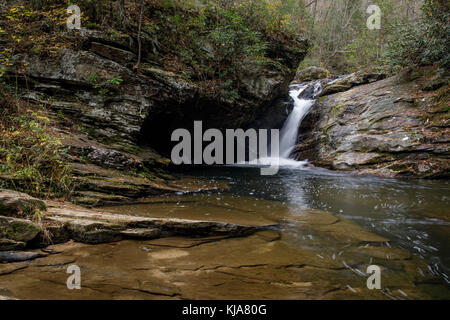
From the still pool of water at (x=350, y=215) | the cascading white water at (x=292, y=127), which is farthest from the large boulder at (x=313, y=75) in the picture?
the still pool of water at (x=350, y=215)

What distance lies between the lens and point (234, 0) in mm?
12133

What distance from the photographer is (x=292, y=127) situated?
1454 centimetres

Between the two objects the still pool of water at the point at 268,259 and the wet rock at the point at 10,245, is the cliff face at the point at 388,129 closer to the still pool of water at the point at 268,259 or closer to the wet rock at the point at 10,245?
the still pool of water at the point at 268,259

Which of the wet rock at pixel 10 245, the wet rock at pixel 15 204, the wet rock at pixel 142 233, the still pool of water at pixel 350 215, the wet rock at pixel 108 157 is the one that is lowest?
the still pool of water at pixel 350 215

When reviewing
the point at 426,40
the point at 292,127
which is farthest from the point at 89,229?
the point at 426,40

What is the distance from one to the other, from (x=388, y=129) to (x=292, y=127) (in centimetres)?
529

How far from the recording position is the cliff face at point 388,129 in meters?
8.76

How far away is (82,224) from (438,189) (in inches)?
342

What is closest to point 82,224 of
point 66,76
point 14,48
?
point 66,76

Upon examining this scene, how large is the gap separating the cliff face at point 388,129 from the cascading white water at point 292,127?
0.81 meters

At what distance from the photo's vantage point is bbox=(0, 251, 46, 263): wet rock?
2410 millimetres

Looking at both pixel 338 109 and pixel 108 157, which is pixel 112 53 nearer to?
pixel 108 157
